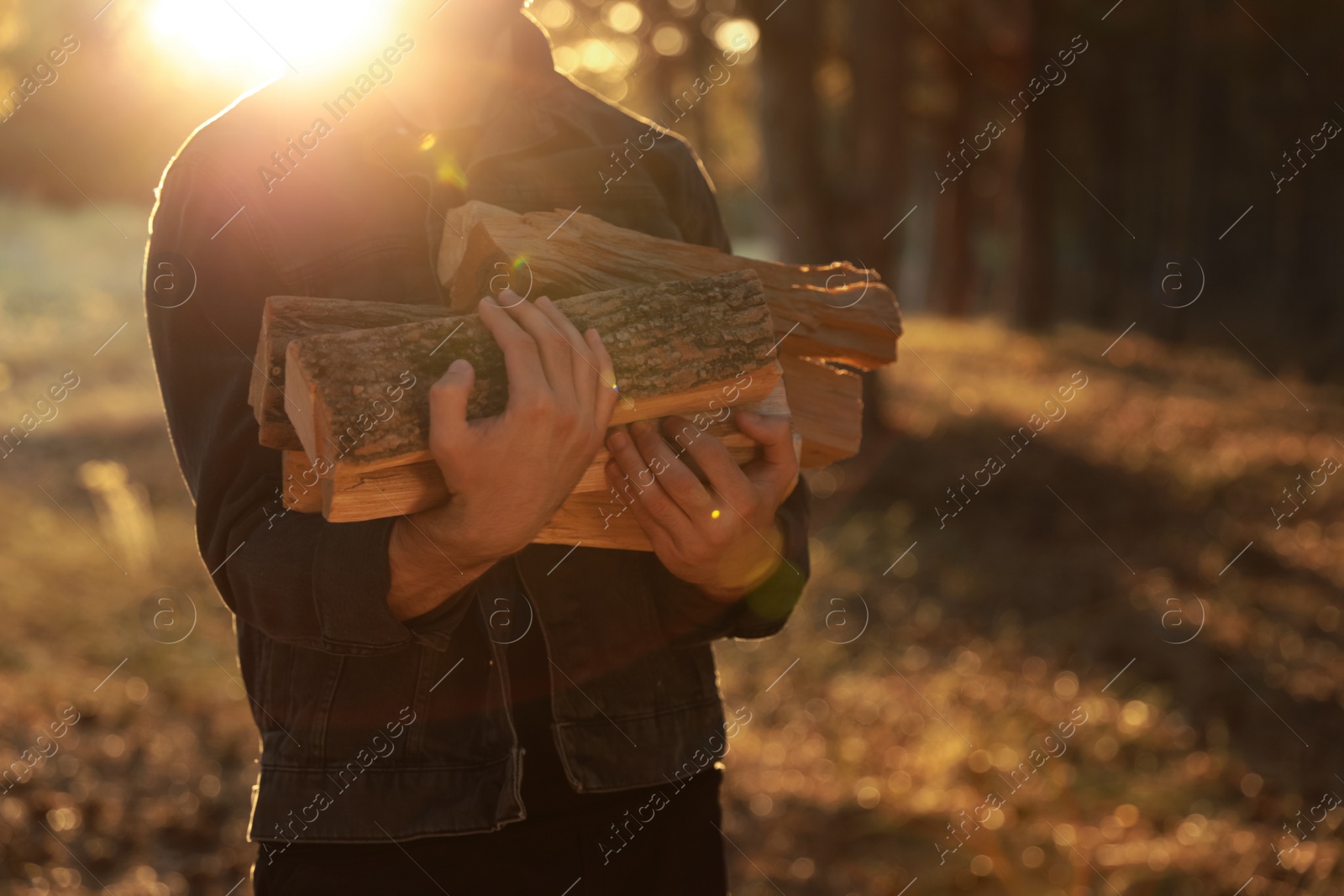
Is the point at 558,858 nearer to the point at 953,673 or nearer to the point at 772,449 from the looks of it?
the point at 772,449

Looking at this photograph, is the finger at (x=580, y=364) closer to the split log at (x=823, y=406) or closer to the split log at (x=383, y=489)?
the split log at (x=383, y=489)

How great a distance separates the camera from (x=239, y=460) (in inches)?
70.0

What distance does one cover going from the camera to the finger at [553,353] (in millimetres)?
1560

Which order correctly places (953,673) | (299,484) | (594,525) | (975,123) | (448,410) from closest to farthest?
1. (448,410)
2. (299,484)
3. (594,525)
4. (953,673)
5. (975,123)

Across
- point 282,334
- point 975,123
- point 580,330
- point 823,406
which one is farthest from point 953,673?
point 975,123

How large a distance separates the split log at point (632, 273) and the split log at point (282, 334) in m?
0.17

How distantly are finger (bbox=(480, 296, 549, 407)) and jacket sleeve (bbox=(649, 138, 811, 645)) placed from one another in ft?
2.20

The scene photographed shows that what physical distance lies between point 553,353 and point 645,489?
322 mm

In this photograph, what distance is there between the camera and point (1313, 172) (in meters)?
29.7

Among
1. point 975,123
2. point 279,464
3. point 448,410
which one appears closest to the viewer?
point 448,410

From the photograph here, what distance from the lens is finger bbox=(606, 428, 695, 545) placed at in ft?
5.77

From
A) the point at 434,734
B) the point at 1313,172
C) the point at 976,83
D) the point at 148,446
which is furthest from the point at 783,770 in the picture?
the point at 1313,172

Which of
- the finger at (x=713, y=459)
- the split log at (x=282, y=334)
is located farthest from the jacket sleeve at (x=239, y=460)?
the finger at (x=713, y=459)

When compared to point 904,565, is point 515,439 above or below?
above
